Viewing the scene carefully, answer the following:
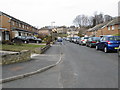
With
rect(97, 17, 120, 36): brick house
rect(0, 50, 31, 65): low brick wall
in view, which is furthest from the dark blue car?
rect(97, 17, 120, 36): brick house

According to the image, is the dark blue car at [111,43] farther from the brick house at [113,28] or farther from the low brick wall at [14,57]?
the brick house at [113,28]

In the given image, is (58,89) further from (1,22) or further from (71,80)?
(1,22)

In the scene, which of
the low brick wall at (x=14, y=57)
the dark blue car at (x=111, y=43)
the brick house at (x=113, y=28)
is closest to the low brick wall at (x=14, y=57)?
the low brick wall at (x=14, y=57)

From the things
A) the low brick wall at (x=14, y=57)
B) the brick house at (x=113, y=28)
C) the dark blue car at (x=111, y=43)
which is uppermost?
the brick house at (x=113, y=28)

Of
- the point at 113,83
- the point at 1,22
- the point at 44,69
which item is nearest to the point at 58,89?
the point at 113,83

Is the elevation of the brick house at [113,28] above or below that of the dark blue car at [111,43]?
above

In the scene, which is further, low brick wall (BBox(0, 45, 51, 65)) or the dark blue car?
the dark blue car

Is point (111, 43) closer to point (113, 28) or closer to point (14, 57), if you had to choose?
point (14, 57)

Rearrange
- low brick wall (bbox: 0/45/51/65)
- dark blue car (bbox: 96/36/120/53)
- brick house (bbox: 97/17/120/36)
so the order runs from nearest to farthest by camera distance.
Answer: low brick wall (bbox: 0/45/51/65), dark blue car (bbox: 96/36/120/53), brick house (bbox: 97/17/120/36)

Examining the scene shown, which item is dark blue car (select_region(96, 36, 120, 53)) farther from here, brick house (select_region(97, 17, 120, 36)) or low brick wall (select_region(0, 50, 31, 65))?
brick house (select_region(97, 17, 120, 36))

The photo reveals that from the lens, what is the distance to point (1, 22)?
28.0 metres

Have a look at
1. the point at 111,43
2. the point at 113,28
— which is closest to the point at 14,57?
the point at 111,43

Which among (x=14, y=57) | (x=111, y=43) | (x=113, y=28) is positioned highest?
(x=113, y=28)

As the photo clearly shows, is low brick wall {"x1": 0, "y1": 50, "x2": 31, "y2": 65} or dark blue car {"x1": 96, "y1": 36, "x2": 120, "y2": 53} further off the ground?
dark blue car {"x1": 96, "y1": 36, "x2": 120, "y2": 53}
